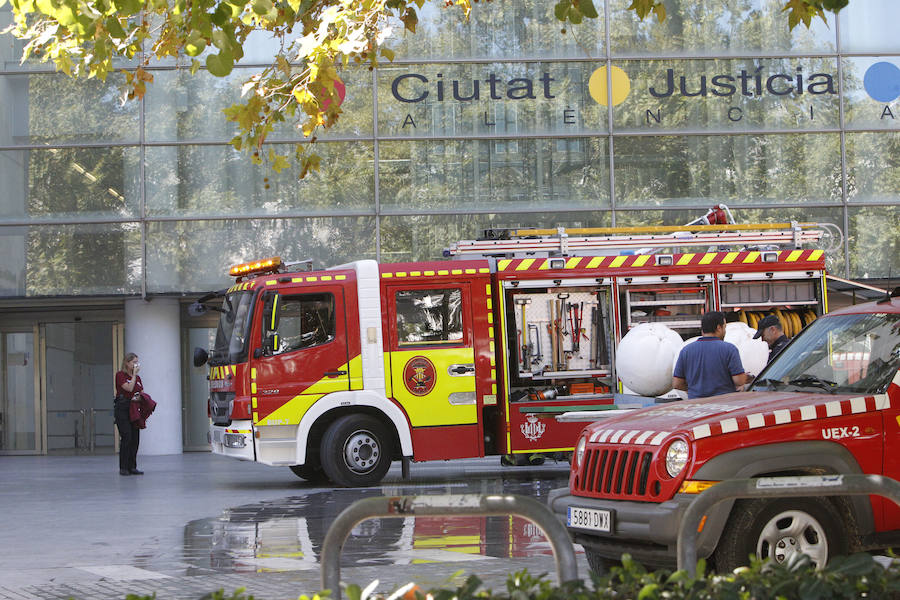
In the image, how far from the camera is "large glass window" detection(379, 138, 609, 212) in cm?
2308

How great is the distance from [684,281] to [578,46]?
9455 mm

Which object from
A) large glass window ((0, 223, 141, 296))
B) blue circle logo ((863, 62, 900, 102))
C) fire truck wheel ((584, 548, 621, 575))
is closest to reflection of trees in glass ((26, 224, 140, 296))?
large glass window ((0, 223, 141, 296))

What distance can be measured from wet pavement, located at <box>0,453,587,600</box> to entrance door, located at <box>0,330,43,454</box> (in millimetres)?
6370

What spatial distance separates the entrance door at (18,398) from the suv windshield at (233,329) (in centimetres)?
966

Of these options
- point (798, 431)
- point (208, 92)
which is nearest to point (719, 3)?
point (208, 92)

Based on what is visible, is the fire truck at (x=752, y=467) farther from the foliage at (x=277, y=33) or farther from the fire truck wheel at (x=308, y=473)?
the fire truck wheel at (x=308, y=473)

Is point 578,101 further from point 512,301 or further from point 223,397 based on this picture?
point 223,397

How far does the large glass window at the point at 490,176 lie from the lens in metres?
23.1

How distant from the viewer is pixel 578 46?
23.6 metres

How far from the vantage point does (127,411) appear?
18.5 metres

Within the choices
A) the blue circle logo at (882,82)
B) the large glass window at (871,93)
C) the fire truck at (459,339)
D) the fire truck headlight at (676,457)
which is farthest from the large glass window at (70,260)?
the fire truck headlight at (676,457)

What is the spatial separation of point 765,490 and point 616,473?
9.28ft

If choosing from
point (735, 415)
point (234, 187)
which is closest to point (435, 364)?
point (735, 415)

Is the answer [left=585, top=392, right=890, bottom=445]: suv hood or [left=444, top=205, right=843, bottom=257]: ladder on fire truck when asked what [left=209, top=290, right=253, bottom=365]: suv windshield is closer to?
[left=444, top=205, right=843, bottom=257]: ladder on fire truck
